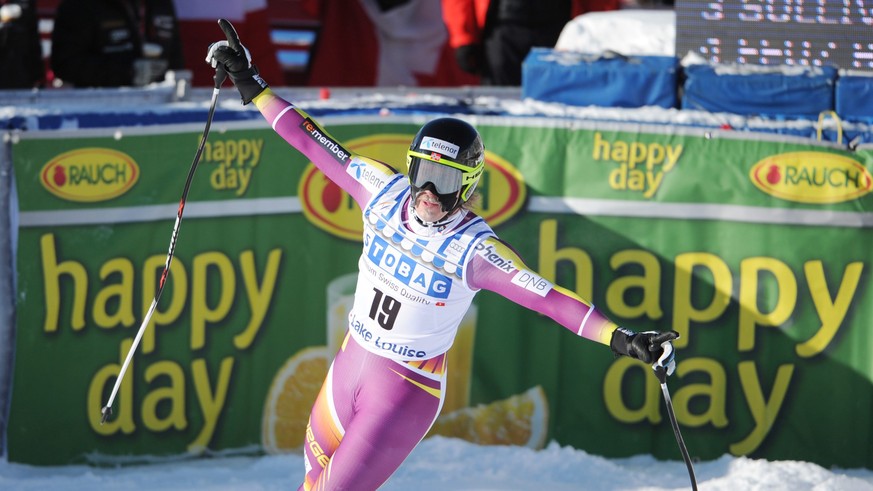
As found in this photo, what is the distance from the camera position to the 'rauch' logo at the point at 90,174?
7.17 metres

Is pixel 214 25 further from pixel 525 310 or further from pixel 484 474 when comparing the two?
pixel 484 474

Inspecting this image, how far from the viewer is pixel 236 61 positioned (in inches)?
232

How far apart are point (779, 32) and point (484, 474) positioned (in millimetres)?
3531

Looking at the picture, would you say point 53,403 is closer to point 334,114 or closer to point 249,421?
point 249,421

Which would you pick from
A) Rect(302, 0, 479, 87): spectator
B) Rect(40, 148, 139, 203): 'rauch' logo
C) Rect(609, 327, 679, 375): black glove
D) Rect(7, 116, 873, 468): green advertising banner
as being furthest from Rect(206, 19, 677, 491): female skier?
Rect(302, 0, 479, 87): spectator

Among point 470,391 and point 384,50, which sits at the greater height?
point 384,50

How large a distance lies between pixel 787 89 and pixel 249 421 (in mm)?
3865

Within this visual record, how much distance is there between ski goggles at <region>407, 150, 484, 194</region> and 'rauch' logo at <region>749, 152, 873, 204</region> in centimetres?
275

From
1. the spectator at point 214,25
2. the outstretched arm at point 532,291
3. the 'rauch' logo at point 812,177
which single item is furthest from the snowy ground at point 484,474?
the spectator at point 214,25

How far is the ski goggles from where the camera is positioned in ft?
17.2

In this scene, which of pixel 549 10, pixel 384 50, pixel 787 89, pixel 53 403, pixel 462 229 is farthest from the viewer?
pixel 384 50

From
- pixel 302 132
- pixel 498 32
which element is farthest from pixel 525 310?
pixel 498 32

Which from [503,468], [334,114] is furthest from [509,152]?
[503,468]

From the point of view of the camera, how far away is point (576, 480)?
738 centimetres
